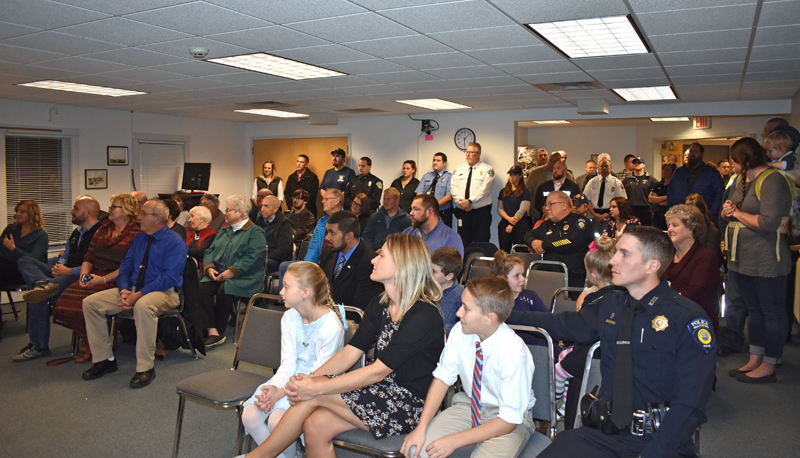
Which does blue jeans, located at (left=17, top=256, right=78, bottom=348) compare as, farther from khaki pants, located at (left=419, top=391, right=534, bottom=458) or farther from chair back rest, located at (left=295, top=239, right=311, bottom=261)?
khaki pants, located at (left=419, top=391, right=534, bottom=458)

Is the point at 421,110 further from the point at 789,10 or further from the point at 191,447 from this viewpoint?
the point at 191,447

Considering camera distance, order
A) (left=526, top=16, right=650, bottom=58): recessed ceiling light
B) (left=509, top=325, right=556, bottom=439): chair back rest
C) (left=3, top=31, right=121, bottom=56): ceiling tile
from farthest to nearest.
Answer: (left=3, top=31, right=121, bottom=56): ceiling tile, (left=526, top=16, right=650, bottom=58): recessed ceiling light, (left=509, top=325, right=556, bottom=439): chair back rest

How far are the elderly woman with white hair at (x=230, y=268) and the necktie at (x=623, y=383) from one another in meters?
3.91

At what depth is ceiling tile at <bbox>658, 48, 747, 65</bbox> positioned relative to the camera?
4578mm

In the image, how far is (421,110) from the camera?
30.0 feet

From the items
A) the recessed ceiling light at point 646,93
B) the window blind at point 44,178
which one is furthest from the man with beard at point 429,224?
the window blind at point 44,178

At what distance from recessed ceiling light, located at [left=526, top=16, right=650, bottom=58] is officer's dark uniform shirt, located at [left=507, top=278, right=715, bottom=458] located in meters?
2.17

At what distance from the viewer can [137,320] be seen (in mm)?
4434

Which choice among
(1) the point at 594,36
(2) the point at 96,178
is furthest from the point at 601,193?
(2) the point at 96,178

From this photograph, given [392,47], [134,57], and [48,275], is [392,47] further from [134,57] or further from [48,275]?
[48,275]

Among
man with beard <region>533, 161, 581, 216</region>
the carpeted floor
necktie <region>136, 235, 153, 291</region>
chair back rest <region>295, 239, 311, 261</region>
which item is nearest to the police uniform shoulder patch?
the carpeted floor

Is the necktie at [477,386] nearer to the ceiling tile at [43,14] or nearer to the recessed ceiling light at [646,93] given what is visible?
the ceiling tile at [43,14]

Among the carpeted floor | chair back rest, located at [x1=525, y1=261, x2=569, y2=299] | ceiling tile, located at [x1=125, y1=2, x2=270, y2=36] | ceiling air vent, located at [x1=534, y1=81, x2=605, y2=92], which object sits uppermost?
ceiling air vent, located at [x1=534, y1=81, x2=605, y2=92]

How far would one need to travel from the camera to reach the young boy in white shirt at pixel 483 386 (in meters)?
2.23
